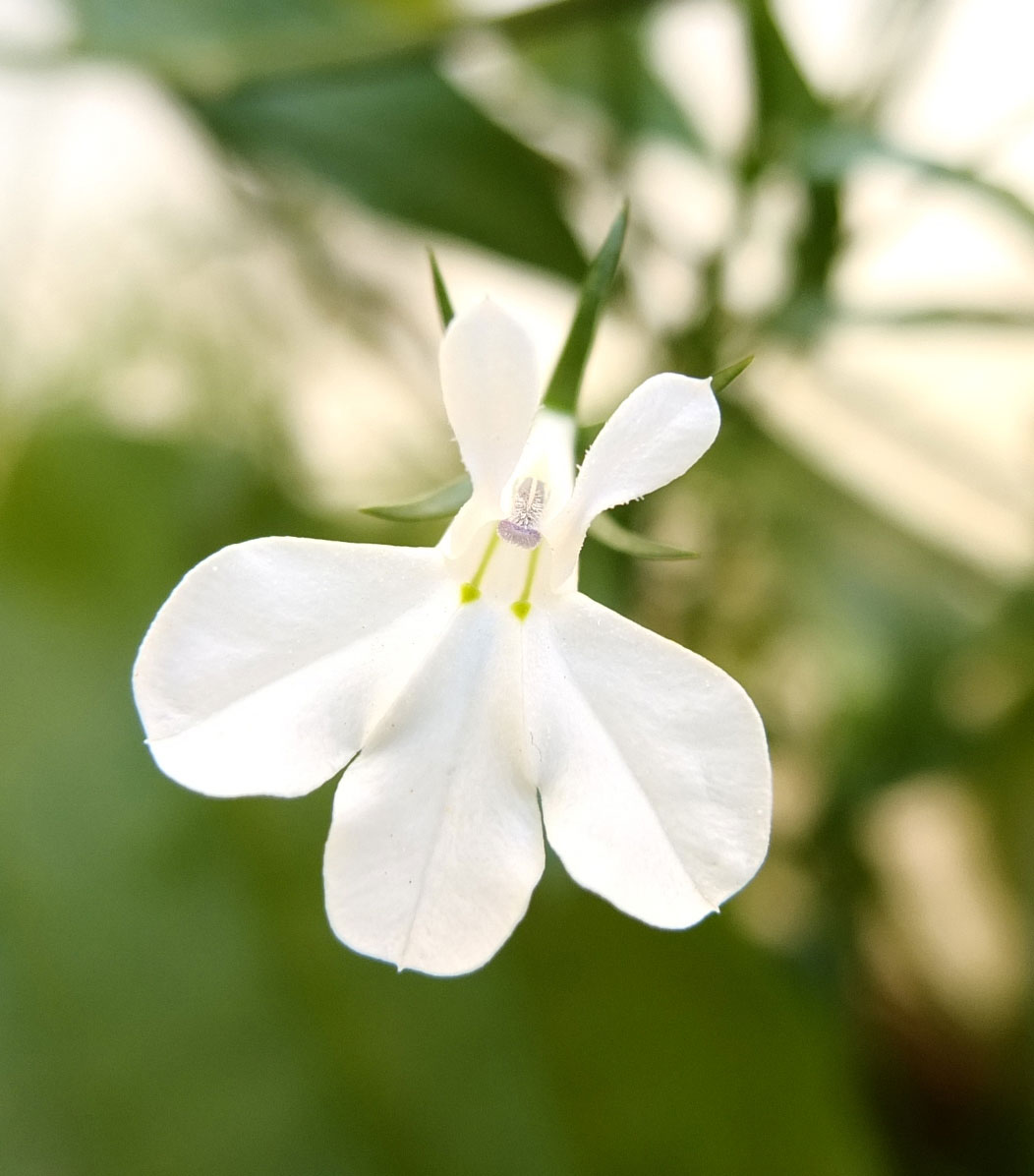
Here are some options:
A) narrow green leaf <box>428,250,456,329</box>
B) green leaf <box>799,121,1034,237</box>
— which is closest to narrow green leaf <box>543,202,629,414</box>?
narrow green leaf <box>428,250,456,329</box>

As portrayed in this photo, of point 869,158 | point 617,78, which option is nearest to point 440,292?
point 869,158

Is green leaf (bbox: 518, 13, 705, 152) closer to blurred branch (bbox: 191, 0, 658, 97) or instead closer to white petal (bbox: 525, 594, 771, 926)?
blurred branch (bbox: 191, 0, 658, 97)

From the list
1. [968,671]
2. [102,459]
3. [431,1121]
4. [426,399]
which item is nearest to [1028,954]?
[968,671]

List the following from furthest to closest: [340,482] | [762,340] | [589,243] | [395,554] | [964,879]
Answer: [964,879] < [340,482] < [589,243] < [762,340] < [395,554]

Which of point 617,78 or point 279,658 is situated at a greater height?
point 617,78

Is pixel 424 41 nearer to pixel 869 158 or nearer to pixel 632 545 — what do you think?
pixel 869 158

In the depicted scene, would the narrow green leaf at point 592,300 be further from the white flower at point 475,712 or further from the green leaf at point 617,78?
the green leaf at point 617,78

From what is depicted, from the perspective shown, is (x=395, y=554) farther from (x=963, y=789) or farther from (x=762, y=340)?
(x=963, y=789)
